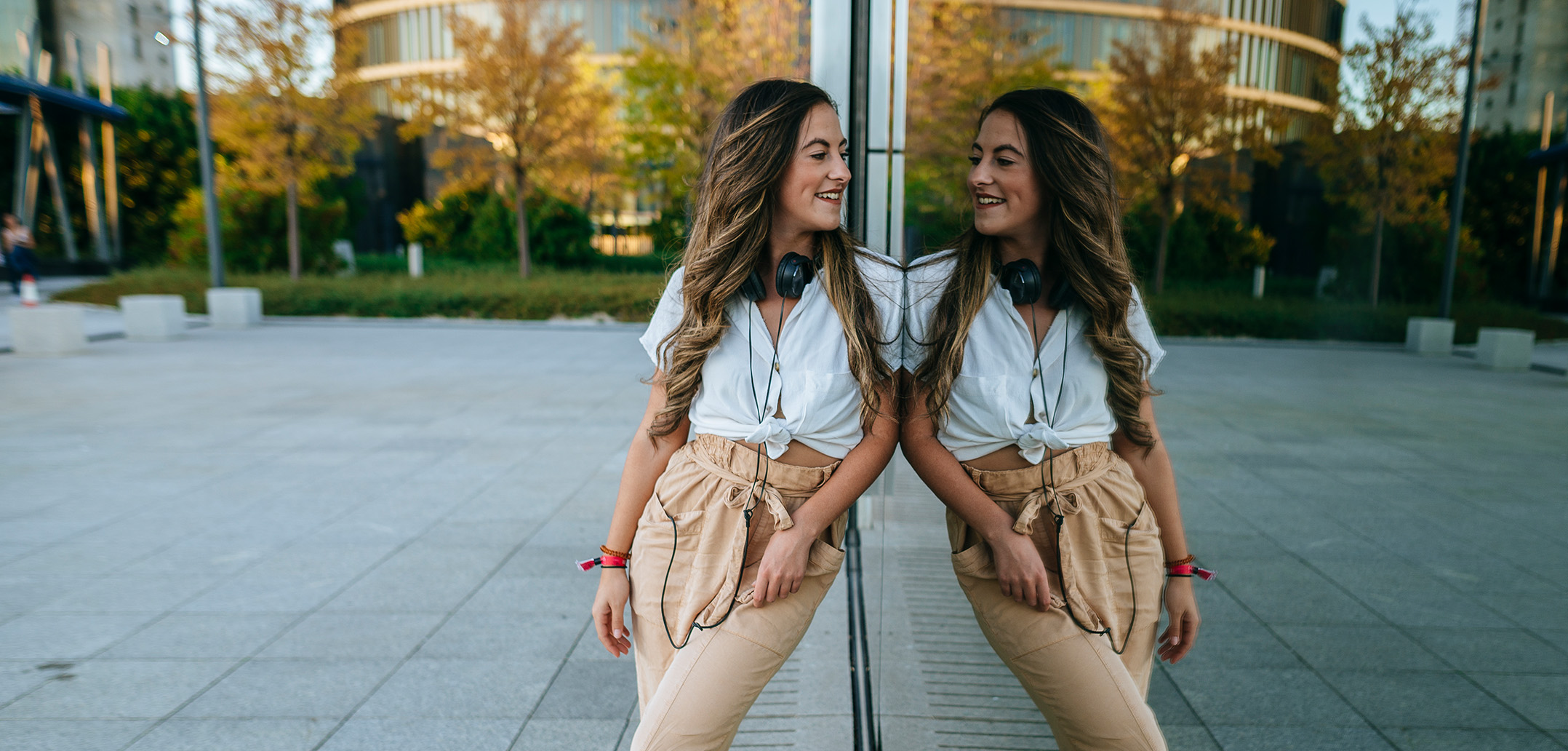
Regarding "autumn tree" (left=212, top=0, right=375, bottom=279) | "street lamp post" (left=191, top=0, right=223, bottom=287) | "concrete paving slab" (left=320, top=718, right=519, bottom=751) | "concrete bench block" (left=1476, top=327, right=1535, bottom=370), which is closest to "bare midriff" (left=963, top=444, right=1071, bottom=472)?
"concrete bench block" (left=1476, top=327, right=1535, bottom=370)

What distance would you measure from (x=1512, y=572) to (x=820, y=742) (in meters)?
2.24

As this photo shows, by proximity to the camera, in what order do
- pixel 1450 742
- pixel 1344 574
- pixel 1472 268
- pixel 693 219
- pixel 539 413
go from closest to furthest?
pixel 693 219 < pixel 1472 268 < pixel 1450 742 < pixel 1344 574 < pixel 539 413

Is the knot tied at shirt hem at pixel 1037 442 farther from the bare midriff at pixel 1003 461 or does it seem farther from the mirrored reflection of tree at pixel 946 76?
the mirrored reflection of tree at pixel 946 76

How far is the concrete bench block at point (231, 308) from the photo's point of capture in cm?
1614

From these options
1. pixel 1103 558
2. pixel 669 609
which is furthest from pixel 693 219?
pixel 1103 558

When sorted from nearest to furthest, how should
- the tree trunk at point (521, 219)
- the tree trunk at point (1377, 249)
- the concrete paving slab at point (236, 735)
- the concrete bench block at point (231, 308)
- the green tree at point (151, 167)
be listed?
1. the tree trunk at point (1377, 249)
2. the concrete paving slab at point (236, 735)
3. the concrete bench block at point (231, 308)
4. the tree trunk at point (521, 219)
5. the green tree at point (151, 167)

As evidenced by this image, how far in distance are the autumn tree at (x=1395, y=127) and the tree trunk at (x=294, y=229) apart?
2199 cm

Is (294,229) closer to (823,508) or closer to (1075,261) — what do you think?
(823,508)

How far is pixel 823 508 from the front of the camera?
6.18 feet

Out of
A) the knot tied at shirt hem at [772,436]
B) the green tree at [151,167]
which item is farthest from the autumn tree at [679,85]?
the green tree at [151,167]

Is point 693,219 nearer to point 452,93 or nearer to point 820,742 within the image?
point 820,742

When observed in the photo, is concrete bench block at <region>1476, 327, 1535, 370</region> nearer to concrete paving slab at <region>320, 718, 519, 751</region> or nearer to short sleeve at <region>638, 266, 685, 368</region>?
short sleeve at <region>638, 266, 685, 368</region>

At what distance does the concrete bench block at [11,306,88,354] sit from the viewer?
11.9 meters

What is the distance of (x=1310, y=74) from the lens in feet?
9.29
